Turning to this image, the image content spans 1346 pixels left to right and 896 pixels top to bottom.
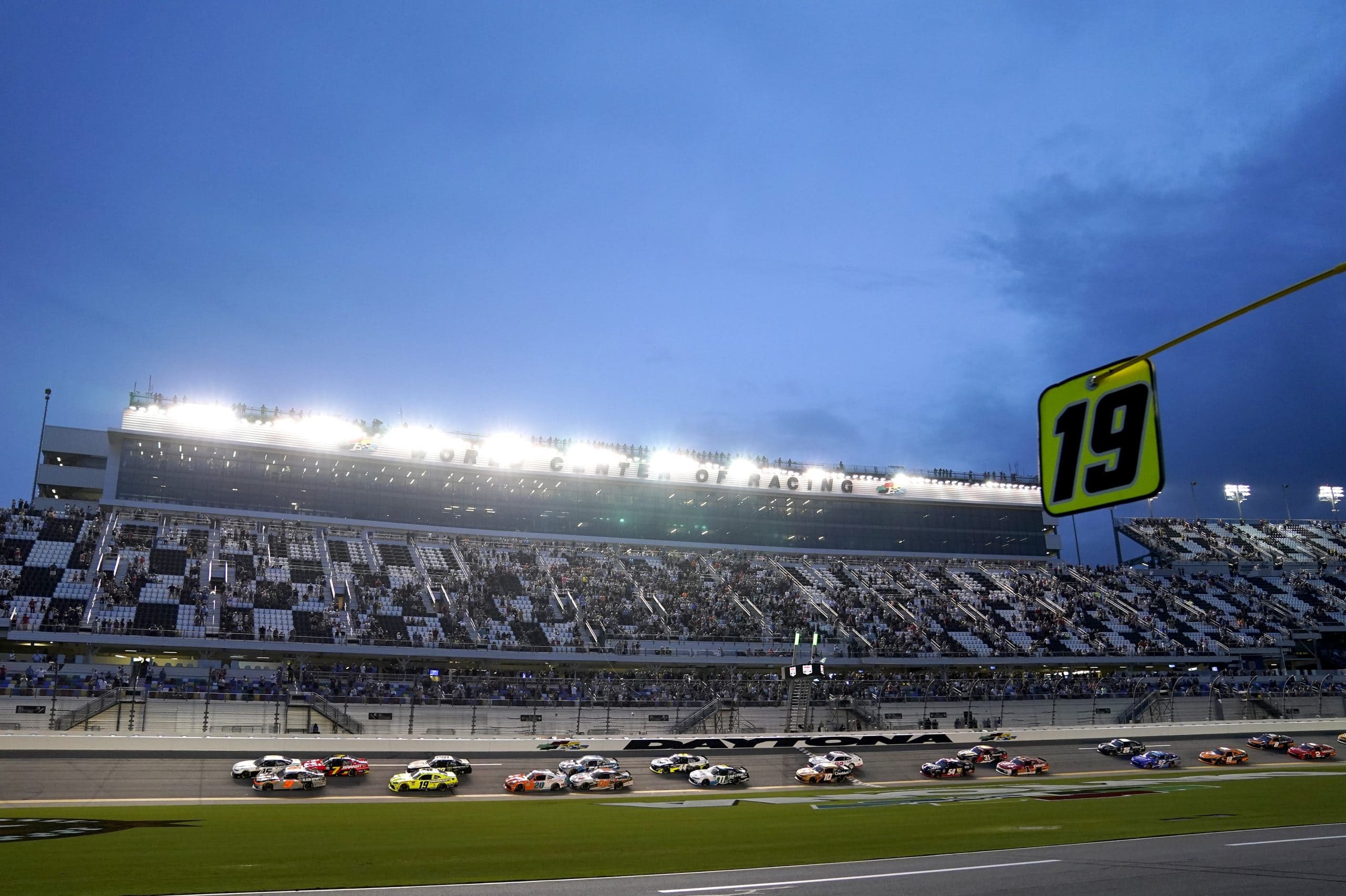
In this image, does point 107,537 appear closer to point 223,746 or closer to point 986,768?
point 223,746

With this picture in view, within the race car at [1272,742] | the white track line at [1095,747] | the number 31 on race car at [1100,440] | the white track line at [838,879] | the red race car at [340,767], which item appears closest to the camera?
the number 31 on race car at [1100,440]

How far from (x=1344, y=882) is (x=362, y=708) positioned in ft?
131

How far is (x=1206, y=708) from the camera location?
191 feet

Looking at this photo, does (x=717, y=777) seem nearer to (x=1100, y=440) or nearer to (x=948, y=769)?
(x=948, y=769)

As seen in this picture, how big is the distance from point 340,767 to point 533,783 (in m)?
6.96

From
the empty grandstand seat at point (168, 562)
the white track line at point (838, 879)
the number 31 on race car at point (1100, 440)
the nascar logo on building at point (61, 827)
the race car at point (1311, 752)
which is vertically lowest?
the race car at point (1311, 752)

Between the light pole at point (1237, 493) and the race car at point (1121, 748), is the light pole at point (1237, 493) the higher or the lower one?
the higher one

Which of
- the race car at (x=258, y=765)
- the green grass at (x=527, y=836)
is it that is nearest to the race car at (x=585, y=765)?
the green grass at (x=527, y=836)

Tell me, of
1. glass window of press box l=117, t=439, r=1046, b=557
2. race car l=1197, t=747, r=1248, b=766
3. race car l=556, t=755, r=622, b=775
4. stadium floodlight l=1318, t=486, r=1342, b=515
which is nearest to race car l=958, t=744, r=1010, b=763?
race car l=1197, t=747, r=1248, b=766

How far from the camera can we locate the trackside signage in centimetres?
4281

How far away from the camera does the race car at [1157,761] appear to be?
138 ft

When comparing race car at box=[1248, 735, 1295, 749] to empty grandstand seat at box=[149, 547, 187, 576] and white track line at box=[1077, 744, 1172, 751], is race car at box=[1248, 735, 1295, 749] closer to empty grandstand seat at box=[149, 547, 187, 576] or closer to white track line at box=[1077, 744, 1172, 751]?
white track line at box=[1077, 744, 1172, 751]

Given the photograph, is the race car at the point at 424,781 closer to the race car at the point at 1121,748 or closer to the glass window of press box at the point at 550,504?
the race car at the point at 1121,748

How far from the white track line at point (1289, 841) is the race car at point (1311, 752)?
32.4 m
